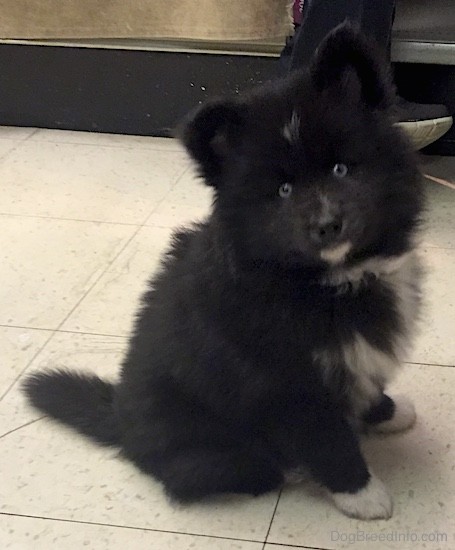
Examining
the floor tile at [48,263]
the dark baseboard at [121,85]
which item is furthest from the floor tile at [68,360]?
the dark baseboard at [121,85]

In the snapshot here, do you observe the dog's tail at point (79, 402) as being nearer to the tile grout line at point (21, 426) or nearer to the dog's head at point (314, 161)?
the tile grout line at point (21, 426)

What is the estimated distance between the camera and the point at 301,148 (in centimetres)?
126

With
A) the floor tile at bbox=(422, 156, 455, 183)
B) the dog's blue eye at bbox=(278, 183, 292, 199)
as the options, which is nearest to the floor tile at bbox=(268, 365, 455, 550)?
the dog's blue eye at bbox=(278, 183, 292, 199)

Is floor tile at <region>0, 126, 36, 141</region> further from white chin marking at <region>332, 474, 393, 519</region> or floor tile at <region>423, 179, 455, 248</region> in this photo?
white chin marking at <region>332, 474, 393, 519</region>

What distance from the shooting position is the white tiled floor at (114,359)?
1.49 meters

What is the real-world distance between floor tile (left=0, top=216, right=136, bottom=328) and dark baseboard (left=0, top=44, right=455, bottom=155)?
0.70 metres

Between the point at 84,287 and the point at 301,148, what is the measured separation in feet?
3.92

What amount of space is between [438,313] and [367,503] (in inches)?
30.4

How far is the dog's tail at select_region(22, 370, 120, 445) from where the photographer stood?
5.50 ft

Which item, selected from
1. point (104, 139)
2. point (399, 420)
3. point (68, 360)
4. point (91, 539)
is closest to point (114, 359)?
point (68, 360)

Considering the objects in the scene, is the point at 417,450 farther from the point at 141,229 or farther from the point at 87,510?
the point at 141,229

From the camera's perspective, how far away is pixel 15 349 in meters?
2.04

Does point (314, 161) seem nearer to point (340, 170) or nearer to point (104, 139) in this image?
point (340, 170)

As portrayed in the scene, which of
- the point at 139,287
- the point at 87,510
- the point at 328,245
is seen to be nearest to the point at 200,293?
the point at 328,245
